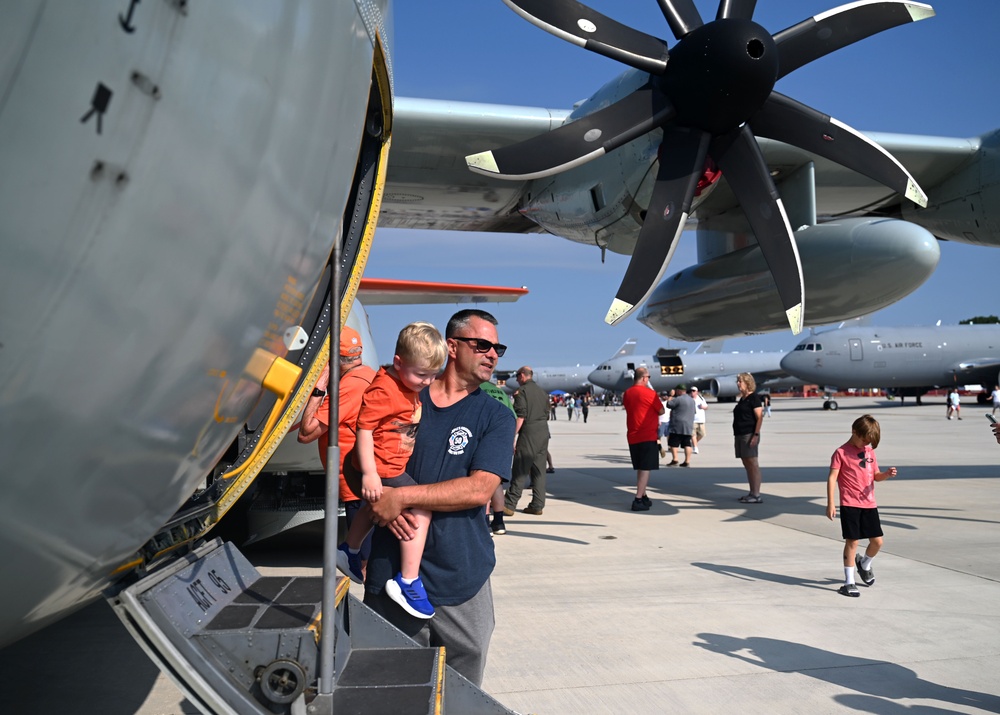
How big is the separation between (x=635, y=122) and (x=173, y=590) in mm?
5341

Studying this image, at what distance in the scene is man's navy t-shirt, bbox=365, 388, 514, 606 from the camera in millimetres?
2900

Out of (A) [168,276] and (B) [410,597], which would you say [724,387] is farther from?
(A) [168,276]

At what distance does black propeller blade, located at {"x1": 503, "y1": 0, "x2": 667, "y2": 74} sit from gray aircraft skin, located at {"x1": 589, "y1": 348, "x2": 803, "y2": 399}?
45040mm

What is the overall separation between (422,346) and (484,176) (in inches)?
216

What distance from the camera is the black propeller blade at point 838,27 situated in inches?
262

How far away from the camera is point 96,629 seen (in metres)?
5.02

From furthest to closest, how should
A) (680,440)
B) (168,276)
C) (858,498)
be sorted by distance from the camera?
1. (680,440)
2. (858,498)
3. (168,276)

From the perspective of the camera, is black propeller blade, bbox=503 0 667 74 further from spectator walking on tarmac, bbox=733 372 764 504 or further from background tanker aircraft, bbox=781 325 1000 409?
background tanker aircraft, bbox=781 325 1000 409

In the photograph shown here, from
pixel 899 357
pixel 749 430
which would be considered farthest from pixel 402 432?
pixel 899 357

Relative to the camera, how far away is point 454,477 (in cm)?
294

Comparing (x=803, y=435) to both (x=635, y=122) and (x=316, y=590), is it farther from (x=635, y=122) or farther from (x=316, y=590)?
(x=316, y=590)

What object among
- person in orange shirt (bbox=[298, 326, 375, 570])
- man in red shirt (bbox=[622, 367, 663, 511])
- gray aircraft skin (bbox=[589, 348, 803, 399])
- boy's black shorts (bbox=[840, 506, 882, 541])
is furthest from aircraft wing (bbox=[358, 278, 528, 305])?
gray aircraft skin (bbox=[589, 348, 803, 399])

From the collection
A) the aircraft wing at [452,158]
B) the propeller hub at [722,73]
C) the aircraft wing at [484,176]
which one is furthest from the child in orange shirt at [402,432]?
the aircraft wing at [452,158]

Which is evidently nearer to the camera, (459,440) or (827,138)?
(459,440)
